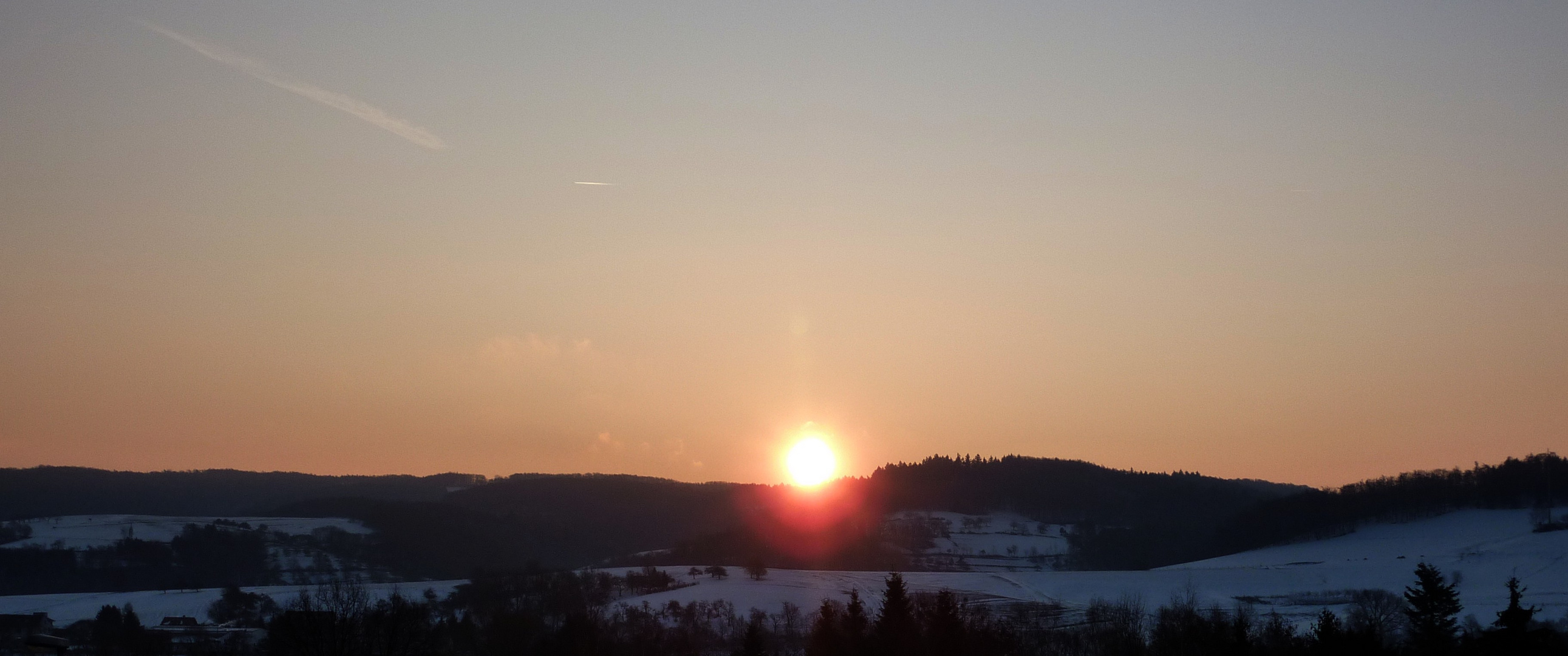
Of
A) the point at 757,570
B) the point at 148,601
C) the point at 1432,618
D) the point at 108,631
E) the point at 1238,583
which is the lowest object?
the point at 108,631

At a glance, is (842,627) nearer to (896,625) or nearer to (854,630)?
(854,630)

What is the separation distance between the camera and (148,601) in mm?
171125

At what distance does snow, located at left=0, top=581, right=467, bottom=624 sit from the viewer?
160 meters

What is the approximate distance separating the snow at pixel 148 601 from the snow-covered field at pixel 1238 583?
36.6m

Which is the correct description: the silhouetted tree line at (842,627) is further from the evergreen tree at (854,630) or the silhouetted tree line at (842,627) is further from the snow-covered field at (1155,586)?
the snow-covered field at (1155,586)

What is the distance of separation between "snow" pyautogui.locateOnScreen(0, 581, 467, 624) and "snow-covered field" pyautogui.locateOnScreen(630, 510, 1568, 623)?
36.6 m

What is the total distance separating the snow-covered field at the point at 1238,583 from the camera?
15838 cm

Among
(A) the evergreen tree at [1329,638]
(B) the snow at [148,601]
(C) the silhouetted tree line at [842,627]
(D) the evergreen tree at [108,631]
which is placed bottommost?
(D) the evergreen tree at [108,631]

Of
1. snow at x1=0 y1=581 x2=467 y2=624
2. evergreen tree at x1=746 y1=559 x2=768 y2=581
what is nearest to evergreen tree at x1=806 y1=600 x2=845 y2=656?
snow at x1=0 y1=581 x2=467 y2=624

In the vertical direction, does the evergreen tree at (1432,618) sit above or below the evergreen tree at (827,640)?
above

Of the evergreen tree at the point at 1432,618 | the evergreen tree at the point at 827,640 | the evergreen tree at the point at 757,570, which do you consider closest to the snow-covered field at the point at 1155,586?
the evergreen tree at the point at 757,570

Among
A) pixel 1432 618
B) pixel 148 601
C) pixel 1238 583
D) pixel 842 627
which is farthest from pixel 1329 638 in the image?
pixel 148 601

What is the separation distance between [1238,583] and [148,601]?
14344 centimetres

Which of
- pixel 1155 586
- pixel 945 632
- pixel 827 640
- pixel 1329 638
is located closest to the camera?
pixel 1329 638
